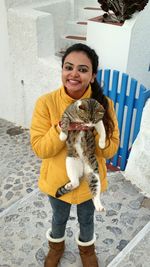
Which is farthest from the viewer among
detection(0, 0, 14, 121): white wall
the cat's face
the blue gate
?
detection(0, 0, 14, 121): white wall

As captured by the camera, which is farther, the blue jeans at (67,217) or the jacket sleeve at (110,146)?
the blue jeans at (67,217)

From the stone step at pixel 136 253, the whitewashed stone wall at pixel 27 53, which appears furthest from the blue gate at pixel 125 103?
the stone step at pixel 136 253

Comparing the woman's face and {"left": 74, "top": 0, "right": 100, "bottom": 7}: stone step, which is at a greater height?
{"left": 74, "top": 0, "right": 100, "bottom": 7}: stone step

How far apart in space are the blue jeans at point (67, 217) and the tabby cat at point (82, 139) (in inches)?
10.5

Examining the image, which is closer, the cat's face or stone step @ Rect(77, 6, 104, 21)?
the cat's face

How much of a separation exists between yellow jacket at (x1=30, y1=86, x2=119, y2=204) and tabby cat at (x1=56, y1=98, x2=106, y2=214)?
0.27 feet

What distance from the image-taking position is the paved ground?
9.77ft

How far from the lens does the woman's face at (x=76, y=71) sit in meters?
2.00

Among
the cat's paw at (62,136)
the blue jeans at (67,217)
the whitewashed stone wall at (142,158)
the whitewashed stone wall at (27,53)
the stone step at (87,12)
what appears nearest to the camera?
the cat's paw at (62,136)

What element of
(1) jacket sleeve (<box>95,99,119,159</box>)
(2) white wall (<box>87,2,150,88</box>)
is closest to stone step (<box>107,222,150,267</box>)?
(1) jacket sleeve (<box>95,99,119,159</box>)

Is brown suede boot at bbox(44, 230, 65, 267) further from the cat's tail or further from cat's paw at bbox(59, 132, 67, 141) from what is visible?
cat's paw at bbox(59, 132, 67, 141)

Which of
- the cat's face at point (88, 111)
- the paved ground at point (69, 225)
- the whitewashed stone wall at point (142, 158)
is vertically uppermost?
the cat's face at point (88, 111)

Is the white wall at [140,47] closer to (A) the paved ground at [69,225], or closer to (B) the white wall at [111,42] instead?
(B) the white wall at [111,42]

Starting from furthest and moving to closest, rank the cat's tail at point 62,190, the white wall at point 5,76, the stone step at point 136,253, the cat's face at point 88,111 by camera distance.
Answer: the white wall at point 5,76 → the stone step at point 136,253 → the cat's tail at point 62,190 → the cat's face at point 88,111
